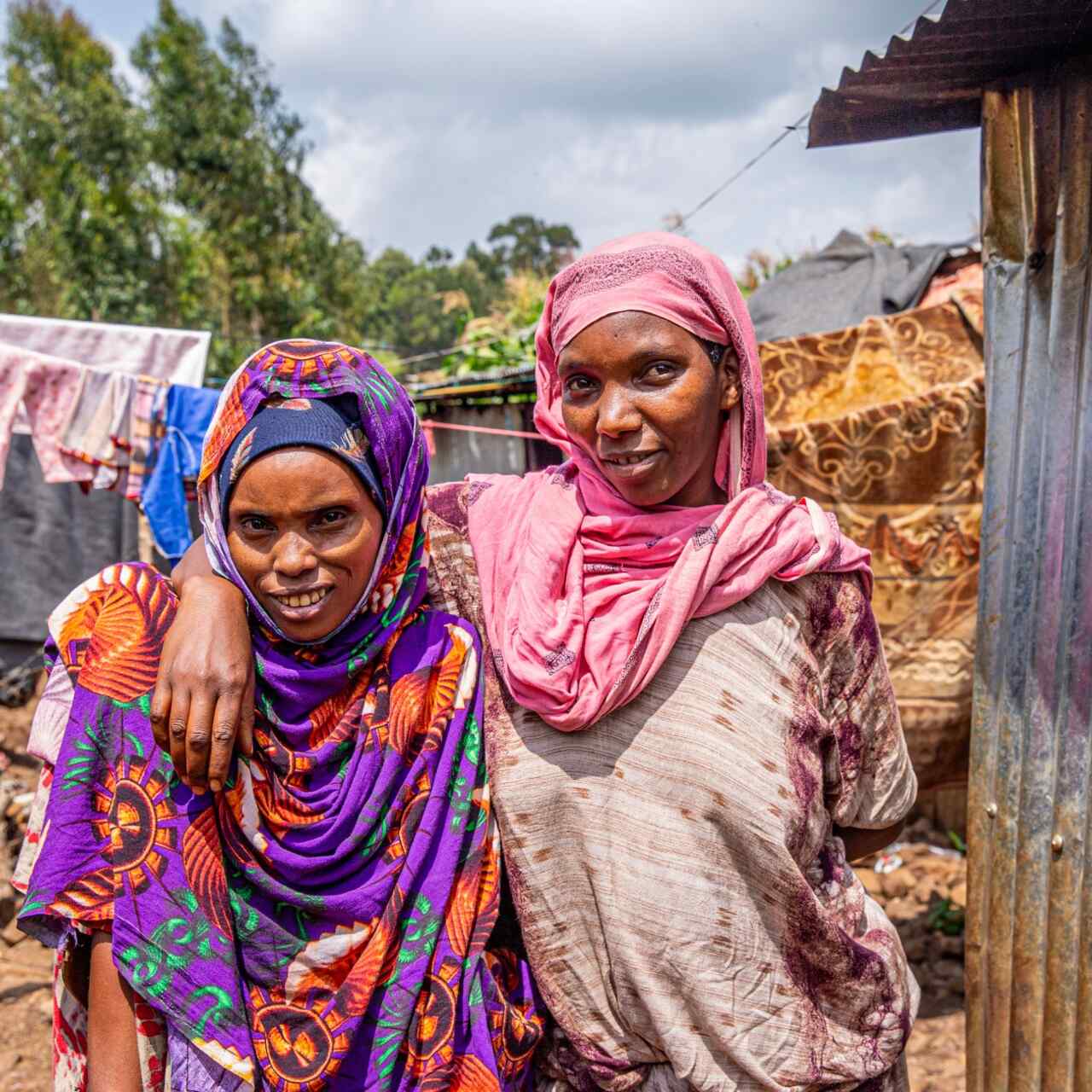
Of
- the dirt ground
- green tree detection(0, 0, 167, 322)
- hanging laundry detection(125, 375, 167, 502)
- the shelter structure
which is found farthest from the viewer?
green tree detection(0, 0, 167, 322)

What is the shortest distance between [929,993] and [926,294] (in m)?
3.39

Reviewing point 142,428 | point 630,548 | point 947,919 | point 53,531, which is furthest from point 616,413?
point 53,531

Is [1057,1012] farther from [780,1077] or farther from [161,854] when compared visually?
[161,854]

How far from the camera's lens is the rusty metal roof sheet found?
212 centimetres

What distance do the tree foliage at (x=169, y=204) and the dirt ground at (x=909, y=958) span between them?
12.7 metres

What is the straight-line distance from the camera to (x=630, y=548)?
62.7 inches

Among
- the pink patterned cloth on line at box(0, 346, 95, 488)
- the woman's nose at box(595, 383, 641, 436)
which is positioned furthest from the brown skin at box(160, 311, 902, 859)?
the pink patterned cloth on line at box(0, 346, 95, 488)

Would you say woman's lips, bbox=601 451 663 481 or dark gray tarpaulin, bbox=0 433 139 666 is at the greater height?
dark gray tarpaulin, bbox=0 433 139 666

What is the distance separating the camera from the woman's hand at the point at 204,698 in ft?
4.36

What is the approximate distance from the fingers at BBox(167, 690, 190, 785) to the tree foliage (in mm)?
15732

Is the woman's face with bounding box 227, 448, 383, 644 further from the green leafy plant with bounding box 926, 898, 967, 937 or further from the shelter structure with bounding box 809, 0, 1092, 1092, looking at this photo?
the green leafy plant with bounding box 926, 898, 967, 937

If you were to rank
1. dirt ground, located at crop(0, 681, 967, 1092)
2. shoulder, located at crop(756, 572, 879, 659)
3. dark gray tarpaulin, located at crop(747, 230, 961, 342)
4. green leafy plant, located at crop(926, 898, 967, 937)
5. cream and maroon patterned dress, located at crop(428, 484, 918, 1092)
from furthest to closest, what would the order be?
dark gray tarpaulin, located at crop(747, 230, 961, 342) → green leafy plant, located at crop(926, 898, 967, 937) → dirt ground, located at crop(0, 681, 967, 1092) → shoulder, located at crop(756, 572, 879, 659) → cream and maroon patterned dress, located at crop(428, 484, 918, 1092)

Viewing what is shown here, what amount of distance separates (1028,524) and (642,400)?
151cm

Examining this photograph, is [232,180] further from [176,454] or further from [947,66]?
[947,66]
